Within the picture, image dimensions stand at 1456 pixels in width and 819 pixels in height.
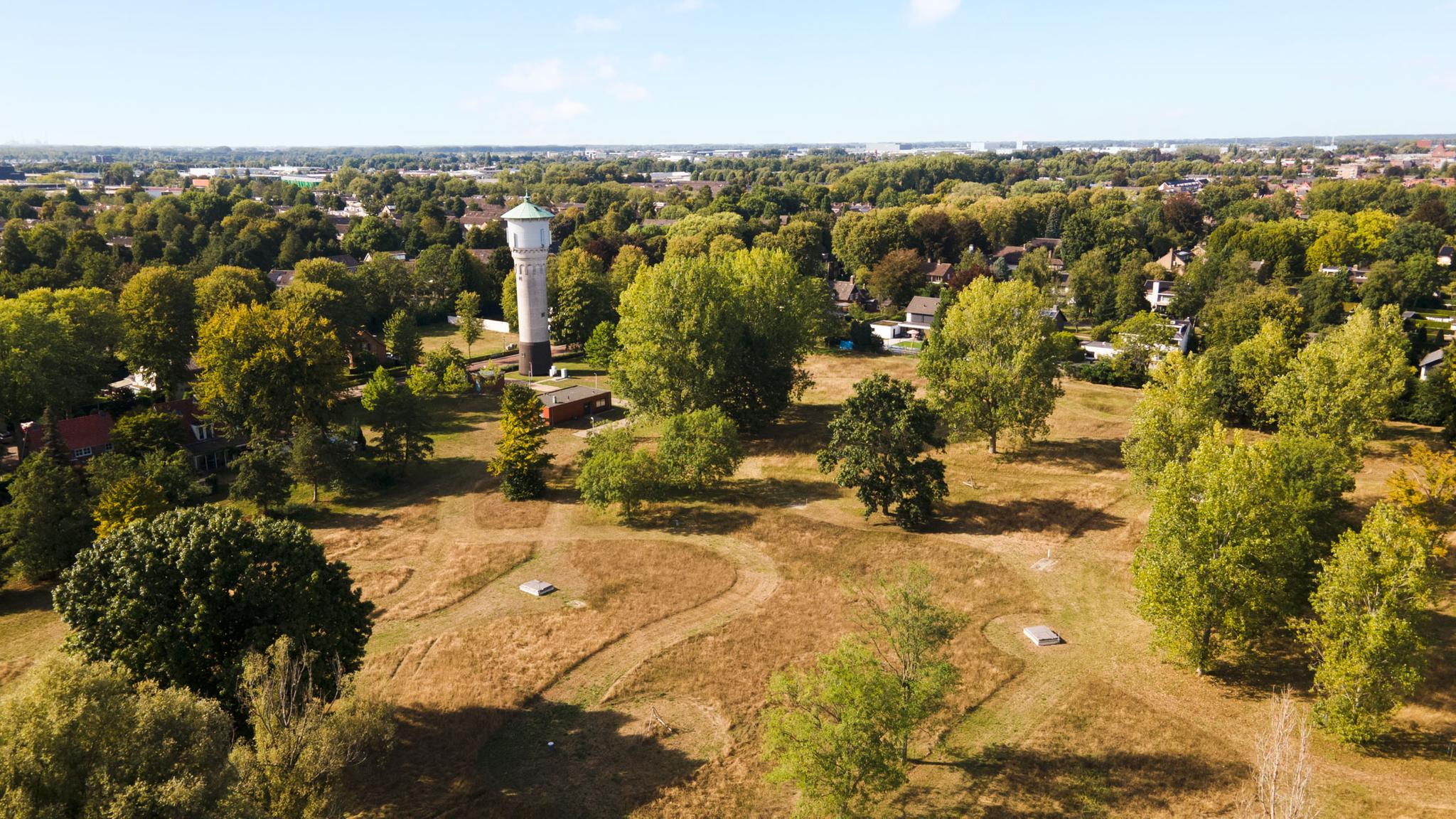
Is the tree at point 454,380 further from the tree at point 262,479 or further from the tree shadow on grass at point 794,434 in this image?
the tree shadow on grass at point 794,434

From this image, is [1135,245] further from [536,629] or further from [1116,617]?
[536,629]

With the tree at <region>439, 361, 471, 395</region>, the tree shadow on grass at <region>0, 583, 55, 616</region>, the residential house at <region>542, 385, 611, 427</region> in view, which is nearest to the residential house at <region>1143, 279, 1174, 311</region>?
the residential house at <region>542, 385, 611, 427</region>

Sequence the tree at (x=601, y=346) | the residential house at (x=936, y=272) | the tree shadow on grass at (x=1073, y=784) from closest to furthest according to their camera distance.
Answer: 1. the tree shadow on grass at (x=1073, y=784)
2. the tree at (x=601, y=346)
3. the residential house at (x=936, y=272)

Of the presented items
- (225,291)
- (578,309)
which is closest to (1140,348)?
→ (578,309)

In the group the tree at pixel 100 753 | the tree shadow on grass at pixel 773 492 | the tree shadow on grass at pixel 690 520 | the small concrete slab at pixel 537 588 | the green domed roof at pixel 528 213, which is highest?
the green domed roof at pixel 528 213

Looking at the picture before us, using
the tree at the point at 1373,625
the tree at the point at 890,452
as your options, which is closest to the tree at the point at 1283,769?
the tree at the point at 1373,625

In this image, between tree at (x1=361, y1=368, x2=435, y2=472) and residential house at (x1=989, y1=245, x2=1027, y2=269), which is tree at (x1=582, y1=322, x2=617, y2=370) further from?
residential house at (x1=989, y1=245, x2=1027, y2=269)

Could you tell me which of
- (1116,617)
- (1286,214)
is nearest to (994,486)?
(1116,617)

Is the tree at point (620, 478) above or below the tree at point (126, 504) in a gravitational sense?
below
